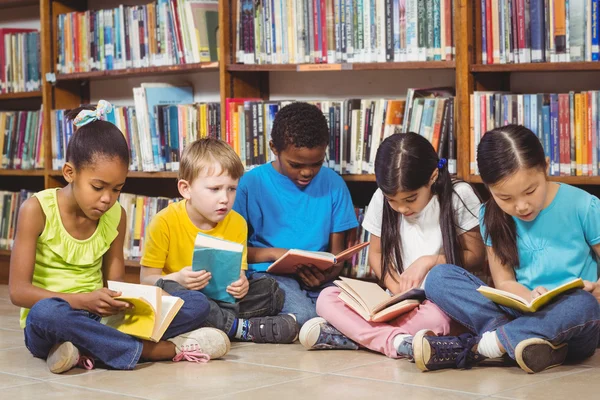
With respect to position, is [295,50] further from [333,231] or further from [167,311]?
[167,311]

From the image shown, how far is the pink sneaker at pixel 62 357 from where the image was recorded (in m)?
2.15

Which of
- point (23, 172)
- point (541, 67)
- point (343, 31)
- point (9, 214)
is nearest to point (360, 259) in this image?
point (343, 31)

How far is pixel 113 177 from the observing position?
229 cm

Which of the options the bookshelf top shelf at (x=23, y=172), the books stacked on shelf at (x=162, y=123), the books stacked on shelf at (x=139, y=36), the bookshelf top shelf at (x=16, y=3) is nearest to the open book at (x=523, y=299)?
the books stacked on shelf at (x=162, y=123)

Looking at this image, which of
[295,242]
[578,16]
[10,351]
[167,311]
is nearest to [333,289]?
[295,242]

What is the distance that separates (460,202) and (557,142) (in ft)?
1.42

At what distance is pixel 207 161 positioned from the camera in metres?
2.60

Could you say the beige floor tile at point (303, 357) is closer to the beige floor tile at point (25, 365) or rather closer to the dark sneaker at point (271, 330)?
the dark sneaker at point (271, 330)

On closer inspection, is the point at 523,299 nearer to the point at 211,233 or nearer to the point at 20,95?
the point at 211,233

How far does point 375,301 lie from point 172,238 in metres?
0.64

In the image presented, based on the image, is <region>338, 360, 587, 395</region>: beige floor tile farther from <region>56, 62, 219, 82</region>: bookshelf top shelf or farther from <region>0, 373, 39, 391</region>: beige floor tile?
<region>56, 62, 219, 82</region>: bookshelf top shelf

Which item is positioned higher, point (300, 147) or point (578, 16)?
point (578, 16)

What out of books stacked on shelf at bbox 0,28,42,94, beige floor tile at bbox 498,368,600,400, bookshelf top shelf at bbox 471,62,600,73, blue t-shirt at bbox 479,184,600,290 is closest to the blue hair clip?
blue t-shirt at bbox 479,184,600,290

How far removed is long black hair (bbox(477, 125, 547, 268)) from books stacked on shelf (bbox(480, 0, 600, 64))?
1.95 feet
